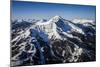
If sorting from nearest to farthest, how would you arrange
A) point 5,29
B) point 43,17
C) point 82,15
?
point 5,29, point 43,17, point 82,15

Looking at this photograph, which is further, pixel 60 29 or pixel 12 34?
pixel 60 29

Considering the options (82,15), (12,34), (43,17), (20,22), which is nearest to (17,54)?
(12,34)

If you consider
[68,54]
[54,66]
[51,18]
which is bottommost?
[54,66]

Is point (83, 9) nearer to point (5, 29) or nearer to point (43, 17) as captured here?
point (43, 17)

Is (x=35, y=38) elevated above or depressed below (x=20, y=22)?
below

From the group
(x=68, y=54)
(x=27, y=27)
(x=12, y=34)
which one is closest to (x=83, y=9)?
(x=68, y=54)

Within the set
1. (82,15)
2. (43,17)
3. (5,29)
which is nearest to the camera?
(5,29)

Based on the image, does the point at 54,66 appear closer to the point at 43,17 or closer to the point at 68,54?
the point at 68,54
